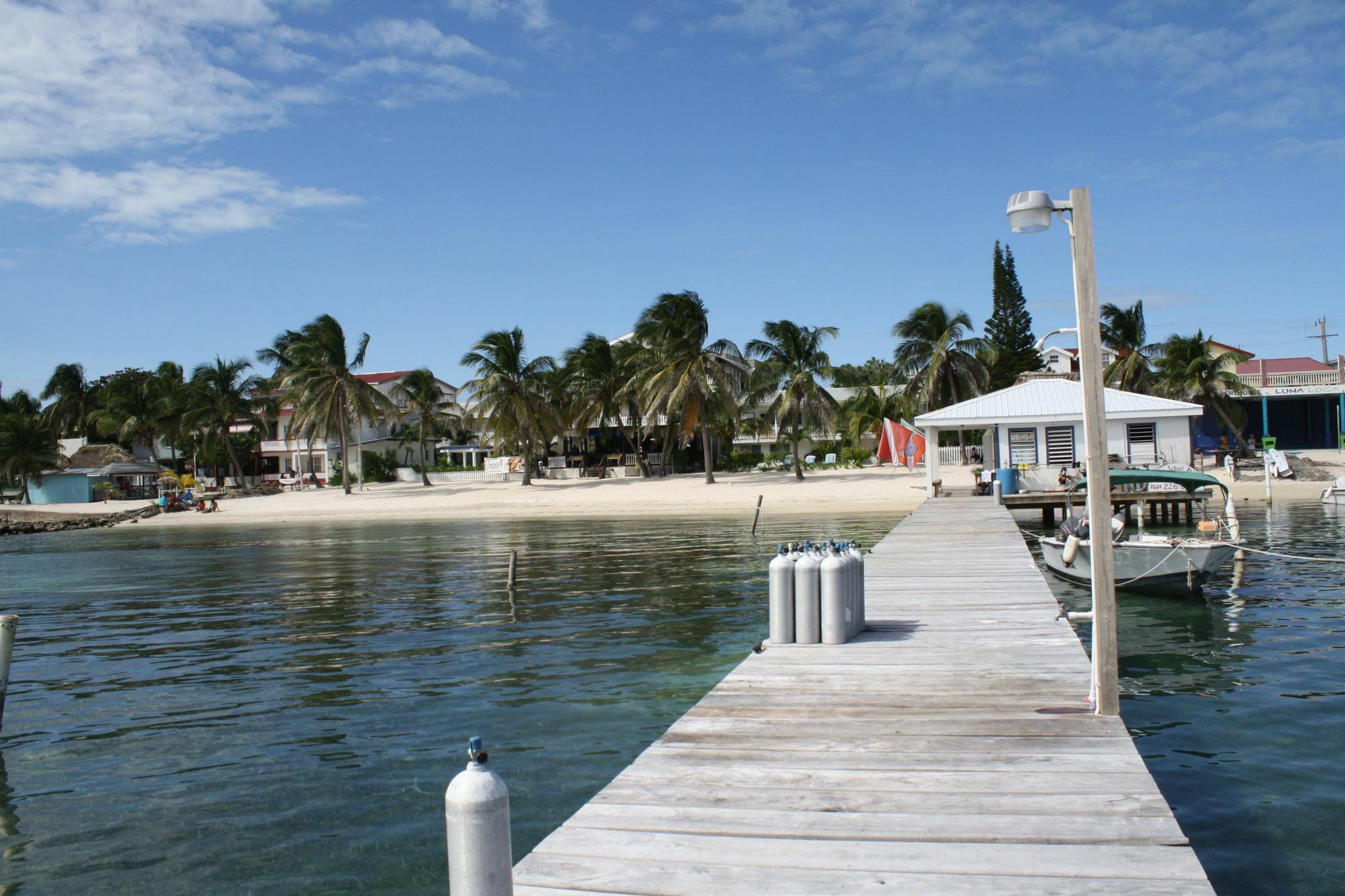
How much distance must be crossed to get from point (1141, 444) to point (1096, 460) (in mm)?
28658

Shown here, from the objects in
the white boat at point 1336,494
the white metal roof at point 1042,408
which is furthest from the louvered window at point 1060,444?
the white boat at point 1336,494

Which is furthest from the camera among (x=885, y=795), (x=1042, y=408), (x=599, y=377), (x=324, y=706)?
(x=599, y=377)

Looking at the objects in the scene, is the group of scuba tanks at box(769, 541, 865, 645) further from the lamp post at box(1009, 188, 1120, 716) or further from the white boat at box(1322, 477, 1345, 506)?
the white boat at box(1322, 477, 1345, 506)

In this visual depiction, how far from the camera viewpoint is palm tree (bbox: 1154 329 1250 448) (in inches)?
1839

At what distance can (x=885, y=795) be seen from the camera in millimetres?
5043

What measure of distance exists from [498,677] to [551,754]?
3.41m

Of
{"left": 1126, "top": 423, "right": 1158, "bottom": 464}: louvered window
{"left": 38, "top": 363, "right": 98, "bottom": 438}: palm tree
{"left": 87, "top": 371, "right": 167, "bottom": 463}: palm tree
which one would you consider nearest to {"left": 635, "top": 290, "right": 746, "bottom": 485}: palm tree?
{"left": 1126, "top": 423, "right": 1158, "bottom": 464}: louvered window

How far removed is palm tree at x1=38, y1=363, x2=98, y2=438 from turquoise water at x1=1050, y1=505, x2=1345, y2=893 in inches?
3274

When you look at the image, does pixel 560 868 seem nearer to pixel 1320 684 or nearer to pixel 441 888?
pixel 441 888

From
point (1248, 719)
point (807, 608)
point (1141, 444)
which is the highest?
point (1141, 444)

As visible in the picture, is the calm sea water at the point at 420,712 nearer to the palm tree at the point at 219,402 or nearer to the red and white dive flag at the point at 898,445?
the red and white dive flag at the point at 898,445

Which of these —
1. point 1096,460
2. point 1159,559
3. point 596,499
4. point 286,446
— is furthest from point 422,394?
point 1096,460

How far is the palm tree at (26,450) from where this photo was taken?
66.2 metres

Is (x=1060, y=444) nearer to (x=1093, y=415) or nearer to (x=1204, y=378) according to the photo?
(x=1204, y=378)
